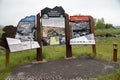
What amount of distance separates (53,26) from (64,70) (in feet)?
8.13

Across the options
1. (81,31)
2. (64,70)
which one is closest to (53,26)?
(81,31)

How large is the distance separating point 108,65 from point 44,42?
8.56ft

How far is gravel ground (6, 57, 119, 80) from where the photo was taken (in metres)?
6.63

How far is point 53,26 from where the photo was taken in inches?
363

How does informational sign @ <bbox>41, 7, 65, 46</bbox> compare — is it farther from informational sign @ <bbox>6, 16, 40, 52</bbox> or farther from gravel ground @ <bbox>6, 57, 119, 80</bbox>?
gravel ground @ <bbox>6, 57, 119, 80</bbox>

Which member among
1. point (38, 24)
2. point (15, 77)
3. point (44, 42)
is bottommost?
point (15, 77)

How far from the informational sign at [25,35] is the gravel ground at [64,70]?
0.72 m

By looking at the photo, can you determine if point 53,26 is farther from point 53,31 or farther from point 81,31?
point 81,31

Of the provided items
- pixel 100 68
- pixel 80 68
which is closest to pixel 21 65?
pixel 80 68

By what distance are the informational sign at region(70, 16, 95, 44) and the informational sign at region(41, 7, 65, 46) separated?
1.26 ft

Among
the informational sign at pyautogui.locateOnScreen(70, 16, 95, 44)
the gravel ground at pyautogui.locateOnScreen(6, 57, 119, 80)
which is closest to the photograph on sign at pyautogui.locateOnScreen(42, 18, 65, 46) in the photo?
the informational sign at pyautogui.locateOnScreen(70, 16, 95, 44)

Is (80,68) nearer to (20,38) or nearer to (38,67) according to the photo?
(38,67)

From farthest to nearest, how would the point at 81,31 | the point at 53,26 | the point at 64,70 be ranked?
the point at 81,31 < the point at 53,26 < the point at 64,70

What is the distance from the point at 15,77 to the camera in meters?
6.86
